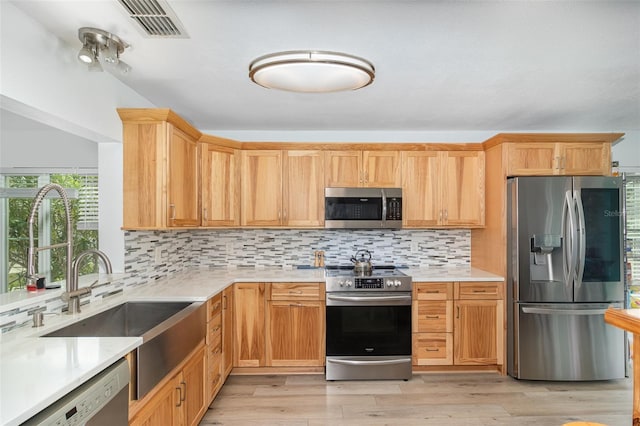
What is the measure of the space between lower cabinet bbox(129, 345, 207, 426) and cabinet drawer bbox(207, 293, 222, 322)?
25 centimetres

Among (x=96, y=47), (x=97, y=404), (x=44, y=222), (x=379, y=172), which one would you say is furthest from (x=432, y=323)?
(x=44, y=222)

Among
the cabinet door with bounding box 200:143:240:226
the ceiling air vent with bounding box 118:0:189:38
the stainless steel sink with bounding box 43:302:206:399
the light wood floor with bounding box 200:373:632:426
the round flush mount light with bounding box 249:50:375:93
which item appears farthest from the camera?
the cabinet door with bounding box 200:143:240:226

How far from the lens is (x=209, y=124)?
3947mm

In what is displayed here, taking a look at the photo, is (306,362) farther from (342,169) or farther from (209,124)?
(209,124)

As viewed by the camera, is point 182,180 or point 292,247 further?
point 292,247

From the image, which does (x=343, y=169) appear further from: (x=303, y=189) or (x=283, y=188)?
(x=283, y=188)

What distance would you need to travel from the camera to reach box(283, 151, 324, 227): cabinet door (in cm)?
385

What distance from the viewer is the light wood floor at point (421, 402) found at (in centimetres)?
271

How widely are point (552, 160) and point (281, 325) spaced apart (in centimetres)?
286

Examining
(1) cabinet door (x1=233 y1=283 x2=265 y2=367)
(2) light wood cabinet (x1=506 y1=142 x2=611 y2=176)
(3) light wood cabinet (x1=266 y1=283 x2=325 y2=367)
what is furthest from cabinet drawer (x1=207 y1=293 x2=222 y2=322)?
(2) light wood cabinet (x1=506 y1=142 x2=611 y2=176)

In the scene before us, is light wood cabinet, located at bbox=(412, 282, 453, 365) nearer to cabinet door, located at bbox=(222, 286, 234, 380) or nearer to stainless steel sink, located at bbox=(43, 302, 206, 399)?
cabinet door, located at bbox=(222, 286, 234, 380)

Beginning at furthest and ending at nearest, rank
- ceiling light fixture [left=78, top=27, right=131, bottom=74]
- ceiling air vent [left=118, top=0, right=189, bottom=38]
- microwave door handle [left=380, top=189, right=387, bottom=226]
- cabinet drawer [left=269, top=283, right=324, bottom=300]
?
microwave door handle [left=380, top=189, right=387, bottom=226], cabinet drawer [left=269, top=283, right=324, bottom=300], ceiling light fixture [left=78, top=27, right=131, bottom=74], ceiling air vent [left=118, top=0, right=189, bottom=38]

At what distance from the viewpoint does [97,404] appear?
1.34m

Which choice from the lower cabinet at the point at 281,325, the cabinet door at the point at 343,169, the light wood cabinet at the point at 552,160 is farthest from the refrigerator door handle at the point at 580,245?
the lower cabinet at the point at 281,325
